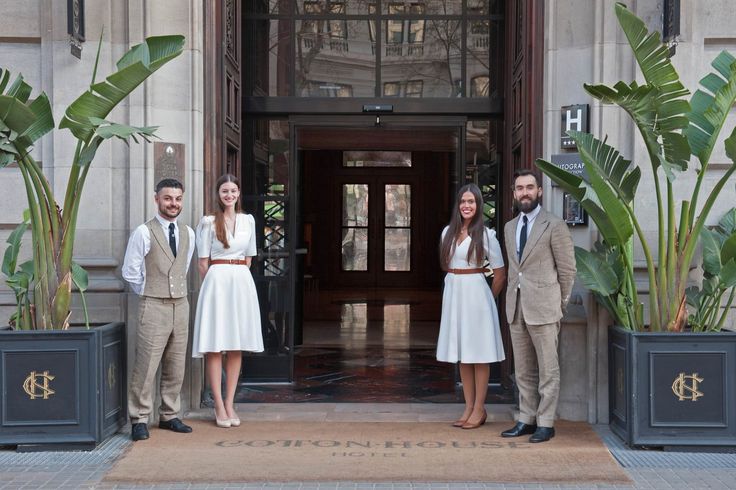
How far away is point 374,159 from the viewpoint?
25484 mm

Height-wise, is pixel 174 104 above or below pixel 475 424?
above

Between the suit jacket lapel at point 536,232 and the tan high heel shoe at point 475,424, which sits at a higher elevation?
the suit jacket lapel at point 536,232

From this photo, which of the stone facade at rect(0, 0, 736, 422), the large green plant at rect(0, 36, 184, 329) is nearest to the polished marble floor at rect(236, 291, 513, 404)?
the stone facade at rect(0, 0, 736, 422)

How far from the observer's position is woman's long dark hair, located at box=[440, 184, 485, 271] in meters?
7.53

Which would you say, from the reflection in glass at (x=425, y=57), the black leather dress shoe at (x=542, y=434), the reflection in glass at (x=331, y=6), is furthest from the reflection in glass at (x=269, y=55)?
the black leather dress shoe at (x=542, y=434)

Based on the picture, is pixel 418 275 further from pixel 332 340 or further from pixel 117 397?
pixel 117 397

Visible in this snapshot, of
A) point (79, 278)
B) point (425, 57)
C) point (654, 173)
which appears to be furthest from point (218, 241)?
point (654, 173)

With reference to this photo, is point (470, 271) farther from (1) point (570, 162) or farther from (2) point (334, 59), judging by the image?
(2) point (334, 59)

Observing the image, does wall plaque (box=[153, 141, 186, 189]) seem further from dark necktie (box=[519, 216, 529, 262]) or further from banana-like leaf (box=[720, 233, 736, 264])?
banana-like leaf (box=[720, 233, 736, 264])

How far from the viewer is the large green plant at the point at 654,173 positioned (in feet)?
21.4

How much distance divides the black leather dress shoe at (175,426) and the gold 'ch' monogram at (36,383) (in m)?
1.09

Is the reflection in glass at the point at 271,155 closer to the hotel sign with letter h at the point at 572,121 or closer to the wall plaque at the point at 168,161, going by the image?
the wall plaque at the point at 168,161

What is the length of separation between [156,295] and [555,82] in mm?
3715

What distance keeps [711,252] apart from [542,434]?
6.16 ft
